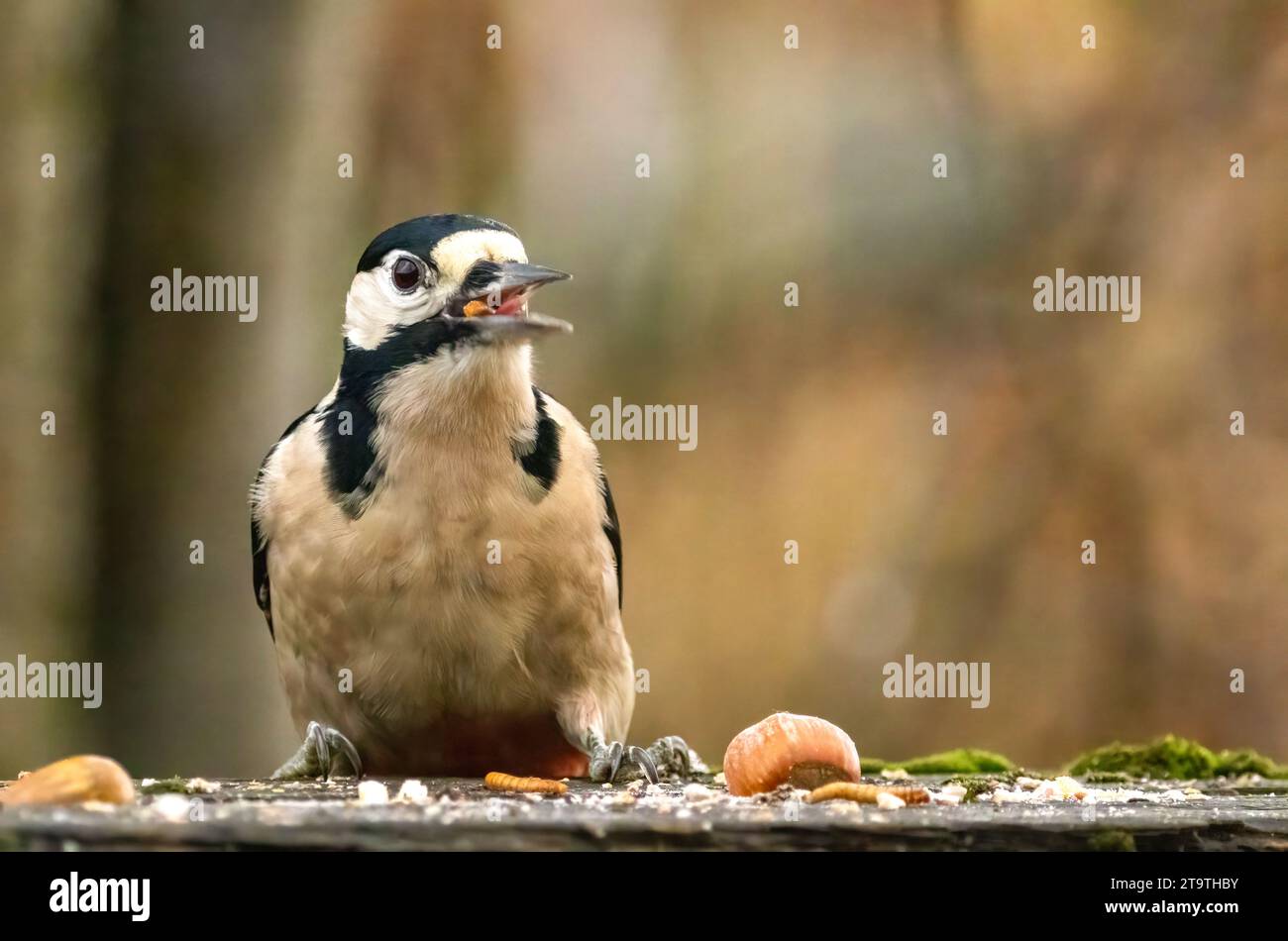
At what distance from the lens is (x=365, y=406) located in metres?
3.01

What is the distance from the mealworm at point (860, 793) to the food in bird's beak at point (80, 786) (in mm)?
1017

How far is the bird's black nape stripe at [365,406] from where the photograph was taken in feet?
9.66

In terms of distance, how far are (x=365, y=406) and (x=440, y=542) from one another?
0.33m

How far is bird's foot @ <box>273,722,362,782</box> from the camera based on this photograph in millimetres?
3051

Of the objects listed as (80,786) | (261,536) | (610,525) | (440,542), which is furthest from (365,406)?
(80,786)

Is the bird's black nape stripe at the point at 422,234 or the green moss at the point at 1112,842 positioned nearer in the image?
the green moss at the point at 1112,842

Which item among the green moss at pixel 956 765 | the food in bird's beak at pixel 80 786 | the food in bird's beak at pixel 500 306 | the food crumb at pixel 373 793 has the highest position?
the food in bird's beak at pixel 500 306

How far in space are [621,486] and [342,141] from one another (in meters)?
1.61

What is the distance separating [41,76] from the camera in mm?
4785

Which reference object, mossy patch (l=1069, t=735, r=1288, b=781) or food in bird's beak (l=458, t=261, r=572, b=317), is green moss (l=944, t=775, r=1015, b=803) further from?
food in bird's beak (l=458, t=261, r=572, b=317)

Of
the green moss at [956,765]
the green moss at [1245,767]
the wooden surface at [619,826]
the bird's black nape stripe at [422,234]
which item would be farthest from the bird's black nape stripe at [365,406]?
the green moss at [1245,767]

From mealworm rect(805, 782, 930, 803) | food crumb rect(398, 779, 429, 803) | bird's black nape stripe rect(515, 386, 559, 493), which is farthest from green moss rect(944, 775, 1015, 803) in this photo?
bird's black nape stripe rect(515, 386, 559, 493)

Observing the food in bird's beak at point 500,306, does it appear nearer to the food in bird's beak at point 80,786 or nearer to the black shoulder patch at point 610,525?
the black shoulder patch at point 610,525

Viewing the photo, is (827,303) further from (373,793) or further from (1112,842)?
(1112,842)
